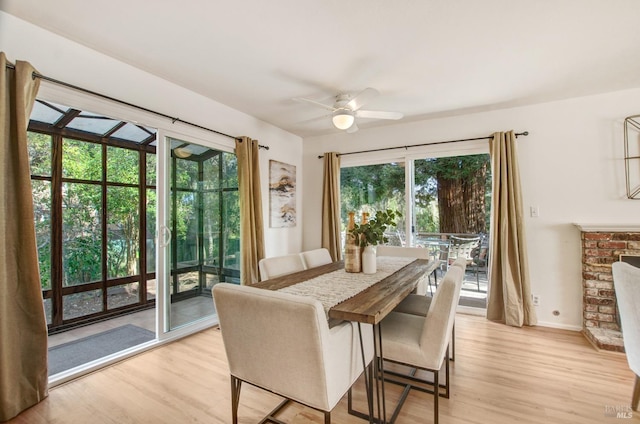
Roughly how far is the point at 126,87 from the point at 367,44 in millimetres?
1956

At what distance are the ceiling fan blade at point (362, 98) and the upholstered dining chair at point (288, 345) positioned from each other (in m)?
1.74

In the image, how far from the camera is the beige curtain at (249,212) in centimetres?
338

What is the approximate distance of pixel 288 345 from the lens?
4.21ft

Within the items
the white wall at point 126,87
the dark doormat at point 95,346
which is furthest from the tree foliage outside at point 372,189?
A: the dark doormat at point 95,346

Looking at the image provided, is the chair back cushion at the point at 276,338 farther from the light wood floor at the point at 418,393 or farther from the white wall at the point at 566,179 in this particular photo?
the white wall at the point at 566,179

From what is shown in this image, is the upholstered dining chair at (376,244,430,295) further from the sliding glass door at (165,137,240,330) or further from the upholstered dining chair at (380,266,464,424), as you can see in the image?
the sliding glass door at (165,137,240,330)

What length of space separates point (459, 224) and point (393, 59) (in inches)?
88.6

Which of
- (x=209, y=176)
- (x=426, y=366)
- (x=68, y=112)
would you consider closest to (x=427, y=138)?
(x=209, y=176)

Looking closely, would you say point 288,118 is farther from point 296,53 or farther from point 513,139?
point 513,139

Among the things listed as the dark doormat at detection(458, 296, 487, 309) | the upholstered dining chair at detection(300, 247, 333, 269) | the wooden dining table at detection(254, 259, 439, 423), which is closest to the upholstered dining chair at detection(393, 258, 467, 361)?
the wooden dining table at detection(254, 259, 439, 423)

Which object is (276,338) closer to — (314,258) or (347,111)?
(314,258)

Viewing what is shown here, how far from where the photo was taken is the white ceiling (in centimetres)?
181

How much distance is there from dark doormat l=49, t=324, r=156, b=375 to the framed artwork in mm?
1914

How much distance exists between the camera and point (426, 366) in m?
1.65
